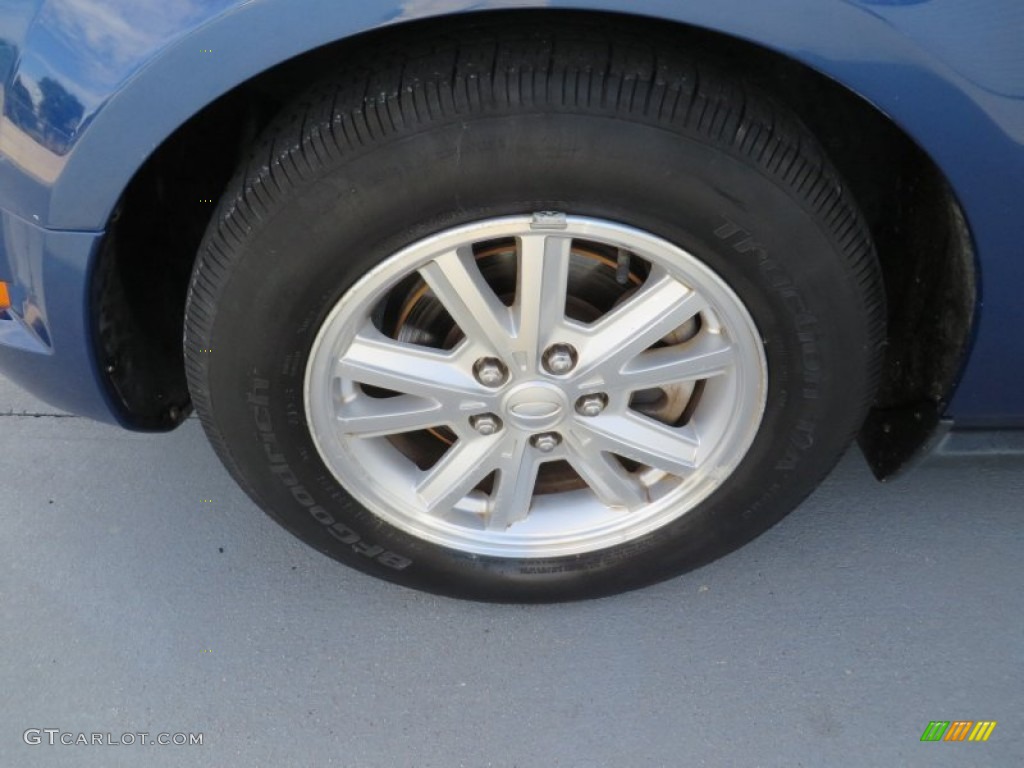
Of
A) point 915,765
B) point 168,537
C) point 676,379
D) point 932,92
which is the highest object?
point 932,92

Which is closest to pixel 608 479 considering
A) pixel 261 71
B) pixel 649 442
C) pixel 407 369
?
pixel 649 442

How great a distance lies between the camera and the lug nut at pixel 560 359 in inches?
58.7

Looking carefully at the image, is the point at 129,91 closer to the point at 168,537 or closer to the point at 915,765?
the point at 168,537

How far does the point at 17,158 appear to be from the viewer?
4.29 feet

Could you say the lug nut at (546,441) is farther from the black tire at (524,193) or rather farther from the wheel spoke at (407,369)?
the black tire at (524,193)

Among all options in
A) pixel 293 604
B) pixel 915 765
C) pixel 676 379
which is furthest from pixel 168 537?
pixel 915 765

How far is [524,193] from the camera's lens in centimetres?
128

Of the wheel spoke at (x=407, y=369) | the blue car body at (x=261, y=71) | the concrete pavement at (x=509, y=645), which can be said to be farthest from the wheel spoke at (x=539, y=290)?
the concrete pavement at (x=509, y=645)

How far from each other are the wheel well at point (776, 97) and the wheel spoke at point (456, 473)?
1.76 feet

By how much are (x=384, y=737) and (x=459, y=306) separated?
0.81 metres

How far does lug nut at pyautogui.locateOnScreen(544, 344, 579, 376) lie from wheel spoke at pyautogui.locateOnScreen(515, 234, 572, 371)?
0.06 ft

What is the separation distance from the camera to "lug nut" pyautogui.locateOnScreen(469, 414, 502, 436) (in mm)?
1594

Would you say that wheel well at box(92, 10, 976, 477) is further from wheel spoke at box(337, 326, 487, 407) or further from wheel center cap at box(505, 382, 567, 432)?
wheel center cap at box(505, 382, 567, 432)

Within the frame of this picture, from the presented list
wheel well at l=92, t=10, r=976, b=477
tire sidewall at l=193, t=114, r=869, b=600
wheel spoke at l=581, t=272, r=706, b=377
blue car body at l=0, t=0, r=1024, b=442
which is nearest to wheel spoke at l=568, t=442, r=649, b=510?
tire sidewall at l=193, t=114, r=869, b=600
